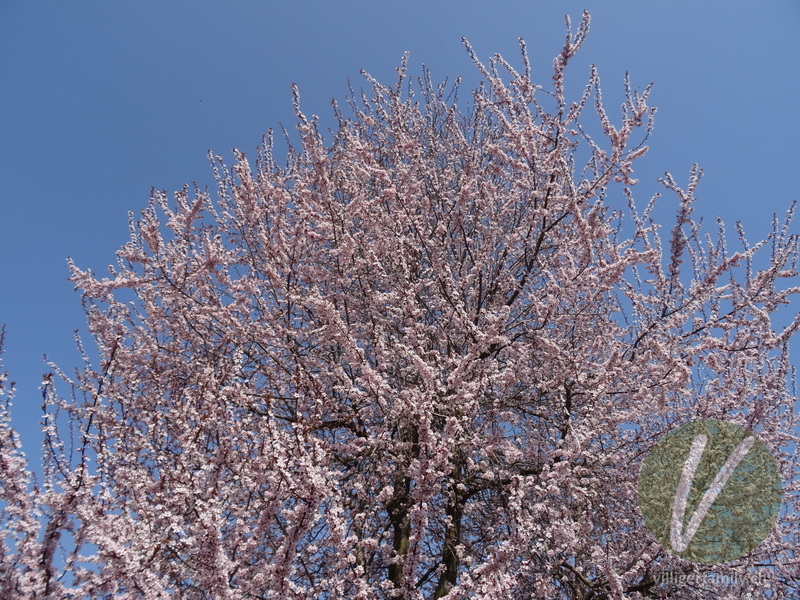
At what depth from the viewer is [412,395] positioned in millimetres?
4008

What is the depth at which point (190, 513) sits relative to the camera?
10.6 feet

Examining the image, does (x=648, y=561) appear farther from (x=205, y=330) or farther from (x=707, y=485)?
(x=205, y=330)

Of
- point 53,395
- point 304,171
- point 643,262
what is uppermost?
point 304,171

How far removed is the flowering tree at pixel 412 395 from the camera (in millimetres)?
2961

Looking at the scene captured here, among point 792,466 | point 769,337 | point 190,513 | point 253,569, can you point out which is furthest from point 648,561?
point 190,513

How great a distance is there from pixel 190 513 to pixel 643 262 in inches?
172

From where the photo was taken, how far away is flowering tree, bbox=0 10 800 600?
296 cm

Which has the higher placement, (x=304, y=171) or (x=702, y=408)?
(x=304, y=171)

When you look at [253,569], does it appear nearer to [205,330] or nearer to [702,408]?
[205,330]

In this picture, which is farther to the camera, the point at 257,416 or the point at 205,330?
the point at 205,330

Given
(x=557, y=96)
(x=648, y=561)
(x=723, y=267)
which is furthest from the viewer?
(x=557, y=96)

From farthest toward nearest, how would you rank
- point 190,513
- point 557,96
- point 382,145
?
1. point 382,145
2. point 557,96
3. point 190,513

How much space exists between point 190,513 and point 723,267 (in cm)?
472

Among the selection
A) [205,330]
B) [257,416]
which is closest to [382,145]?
[205,330]
